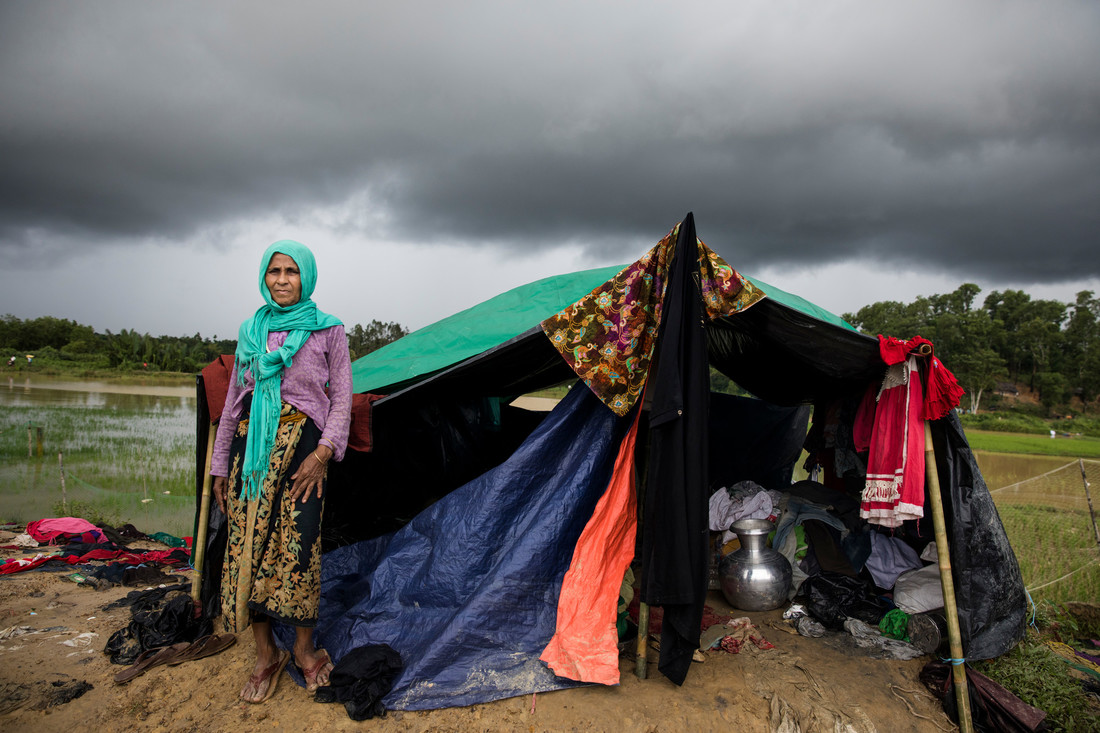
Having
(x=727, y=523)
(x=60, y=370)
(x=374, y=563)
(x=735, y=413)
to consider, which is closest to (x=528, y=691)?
(x=374, y=563)

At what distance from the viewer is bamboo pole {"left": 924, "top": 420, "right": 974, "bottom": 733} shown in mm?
2520

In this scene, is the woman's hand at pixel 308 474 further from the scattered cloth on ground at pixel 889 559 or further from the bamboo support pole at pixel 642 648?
the scattered cloth on ground at pixel 889 559

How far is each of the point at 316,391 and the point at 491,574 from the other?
4.09 ft

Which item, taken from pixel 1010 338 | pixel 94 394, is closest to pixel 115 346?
pixel 94 394

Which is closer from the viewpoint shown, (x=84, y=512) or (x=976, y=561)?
(x=976, y=561)

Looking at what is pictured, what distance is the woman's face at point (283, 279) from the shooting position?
7.88 feet

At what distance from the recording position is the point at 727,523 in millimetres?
4277

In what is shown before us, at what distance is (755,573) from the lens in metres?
3.59

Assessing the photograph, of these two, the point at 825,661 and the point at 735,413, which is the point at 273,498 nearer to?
the point at 825,661

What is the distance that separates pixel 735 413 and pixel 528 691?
3.78m

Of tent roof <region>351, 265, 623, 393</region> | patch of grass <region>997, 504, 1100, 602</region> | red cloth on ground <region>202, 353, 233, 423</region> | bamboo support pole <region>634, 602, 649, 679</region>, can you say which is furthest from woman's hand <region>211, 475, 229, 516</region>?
patch of grass <region>997, 504, 1100, 602</region>

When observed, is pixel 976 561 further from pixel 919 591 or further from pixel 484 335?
pixel 484 335

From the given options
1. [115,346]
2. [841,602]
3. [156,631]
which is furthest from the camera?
[115,346]

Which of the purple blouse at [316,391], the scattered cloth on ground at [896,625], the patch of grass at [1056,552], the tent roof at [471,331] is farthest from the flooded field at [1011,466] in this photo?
the purple blouse at [316,391]
